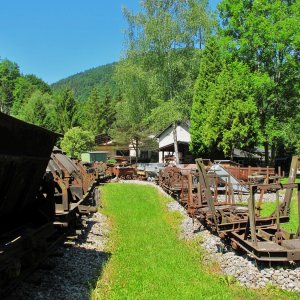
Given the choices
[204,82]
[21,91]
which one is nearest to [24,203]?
[204,82]

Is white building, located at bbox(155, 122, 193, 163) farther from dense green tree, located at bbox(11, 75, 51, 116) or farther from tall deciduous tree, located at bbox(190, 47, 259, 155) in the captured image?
dense green tree, located at bbox(11, 75, 51, 116)

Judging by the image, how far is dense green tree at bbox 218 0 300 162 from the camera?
32.4 m

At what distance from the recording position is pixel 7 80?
118250 mm

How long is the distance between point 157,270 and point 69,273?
6.01 feet

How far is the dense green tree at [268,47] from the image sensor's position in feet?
106

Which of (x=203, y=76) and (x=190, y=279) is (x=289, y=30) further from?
(x=190, y=279)

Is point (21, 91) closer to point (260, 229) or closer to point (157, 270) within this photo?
point (260, 229)

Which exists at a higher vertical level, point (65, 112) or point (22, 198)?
point (65, 112)

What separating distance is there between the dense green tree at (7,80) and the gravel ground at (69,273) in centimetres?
11154

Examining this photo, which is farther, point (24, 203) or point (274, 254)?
point (274, 254)

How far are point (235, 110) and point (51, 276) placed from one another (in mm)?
28948

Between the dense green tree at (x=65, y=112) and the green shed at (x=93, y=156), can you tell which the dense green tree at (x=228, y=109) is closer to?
the green shed at (x=93, y=156)

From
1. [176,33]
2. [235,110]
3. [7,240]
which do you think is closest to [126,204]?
[7,240]

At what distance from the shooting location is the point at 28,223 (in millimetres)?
7801
